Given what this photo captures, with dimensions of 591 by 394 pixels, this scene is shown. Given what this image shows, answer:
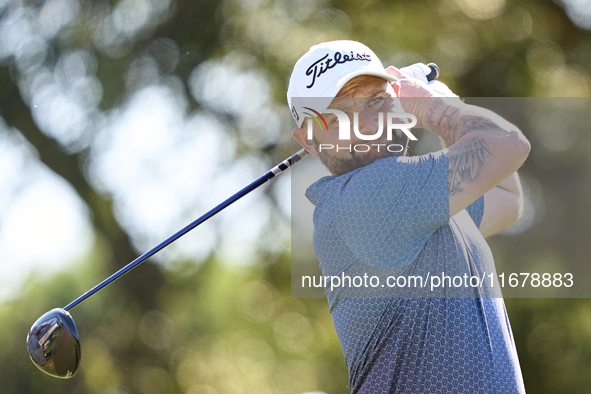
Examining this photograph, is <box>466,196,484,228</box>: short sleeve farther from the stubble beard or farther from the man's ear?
the man's ear

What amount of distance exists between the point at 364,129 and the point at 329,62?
213mm

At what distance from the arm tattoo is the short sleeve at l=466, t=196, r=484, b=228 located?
36 cm

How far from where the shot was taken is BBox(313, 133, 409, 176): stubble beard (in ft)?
5.06

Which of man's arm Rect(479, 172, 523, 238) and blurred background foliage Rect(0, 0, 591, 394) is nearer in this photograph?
man's arm Rect(479, 172, 523, 238)

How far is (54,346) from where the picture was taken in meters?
1.98

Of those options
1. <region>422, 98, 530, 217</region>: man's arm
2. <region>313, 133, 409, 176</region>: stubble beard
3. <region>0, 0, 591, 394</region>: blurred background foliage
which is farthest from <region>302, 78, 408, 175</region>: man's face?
<region>0, 0, 591, 394</region>: blurred background foliage

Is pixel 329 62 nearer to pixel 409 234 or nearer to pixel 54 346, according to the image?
pixel 409 234

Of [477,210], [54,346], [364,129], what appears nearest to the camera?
[364,129]

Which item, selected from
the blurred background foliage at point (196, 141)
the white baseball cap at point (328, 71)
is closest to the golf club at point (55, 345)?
the white baseball cap at point (328, 71)

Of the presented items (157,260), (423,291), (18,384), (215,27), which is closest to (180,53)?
(215,27)

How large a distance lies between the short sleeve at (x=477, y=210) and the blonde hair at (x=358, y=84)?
43cm

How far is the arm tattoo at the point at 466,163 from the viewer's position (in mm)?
1313

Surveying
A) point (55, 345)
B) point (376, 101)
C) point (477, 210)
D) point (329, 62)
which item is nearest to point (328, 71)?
point (329, 62)

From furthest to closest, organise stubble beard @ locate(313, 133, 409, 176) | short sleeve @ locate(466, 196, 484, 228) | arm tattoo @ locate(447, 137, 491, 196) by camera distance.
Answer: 1. short sleeve @ locate(466, 196, 484, 228)
2. stubble beard @ locate(313, 133, 409, 176)
3. arm tattoo @ locate(447, 137, 491, 196)
